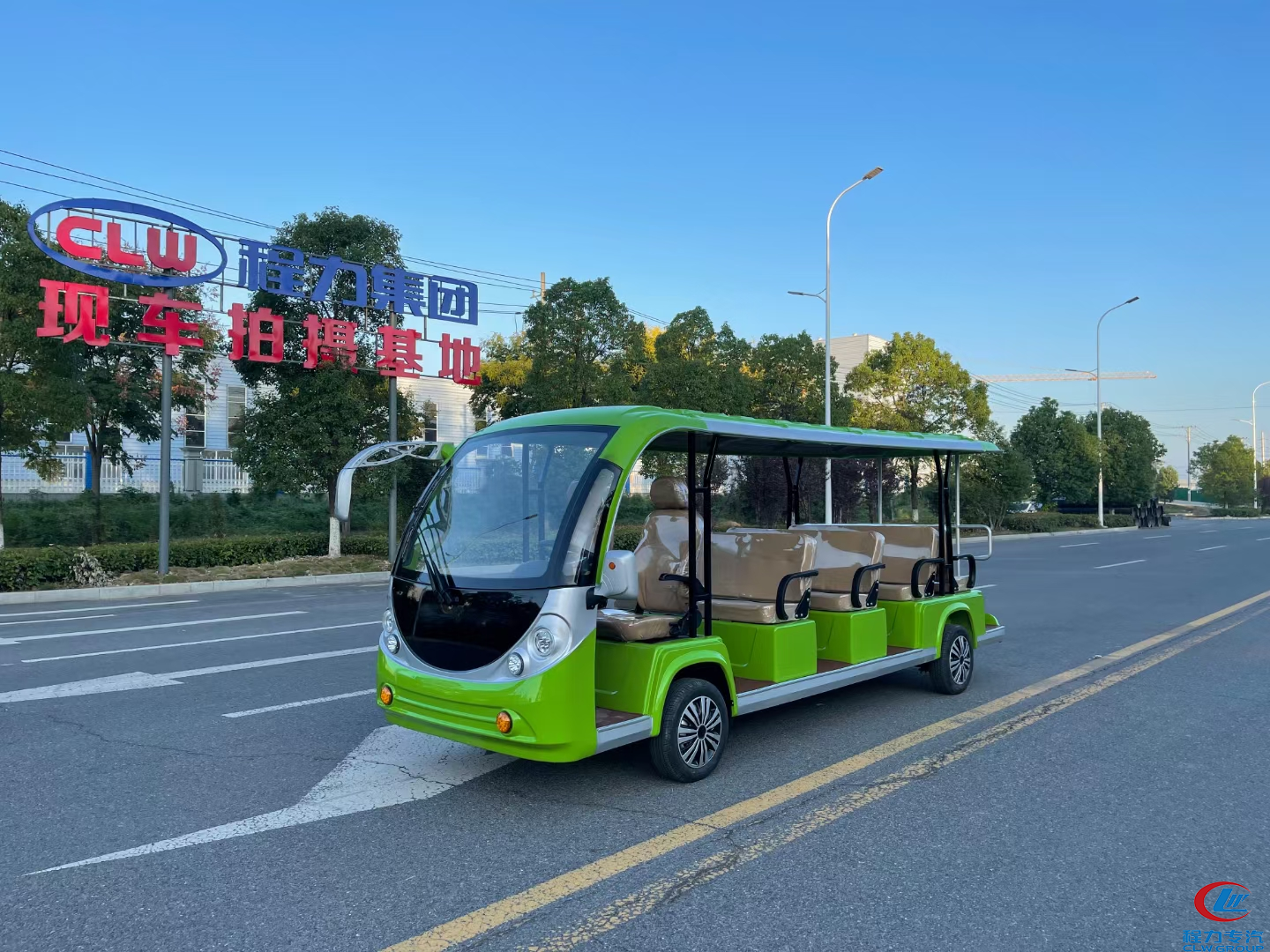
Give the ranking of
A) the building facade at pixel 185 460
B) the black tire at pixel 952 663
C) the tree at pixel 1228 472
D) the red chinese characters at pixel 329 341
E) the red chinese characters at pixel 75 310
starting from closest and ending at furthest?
the black tire at pixel 952 663
the red chinese characters at pixel 75 310
the red chinese characters at pixel 329 341
the building facade at pixel 185 460
the tree at pixel 1228 472

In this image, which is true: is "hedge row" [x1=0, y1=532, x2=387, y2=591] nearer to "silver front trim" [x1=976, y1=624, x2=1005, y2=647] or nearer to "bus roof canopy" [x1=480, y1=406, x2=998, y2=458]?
"bus roof canopy" [x1=480, y1=406, x2=998, y2=458]

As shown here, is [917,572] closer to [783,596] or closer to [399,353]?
[783,596]

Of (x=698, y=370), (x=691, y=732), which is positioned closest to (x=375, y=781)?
(x=691, y=732)

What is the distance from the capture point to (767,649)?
18.8 feet

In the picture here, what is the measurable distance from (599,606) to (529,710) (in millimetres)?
623

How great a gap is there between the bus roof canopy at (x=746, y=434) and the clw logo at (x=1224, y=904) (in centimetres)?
305

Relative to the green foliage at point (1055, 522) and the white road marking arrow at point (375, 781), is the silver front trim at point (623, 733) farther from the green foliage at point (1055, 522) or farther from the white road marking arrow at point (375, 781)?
the green foliage at point (1055, 522)

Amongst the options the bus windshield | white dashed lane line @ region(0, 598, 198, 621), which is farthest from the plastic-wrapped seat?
white dashed lane line @ region(0, 598, 198, 621)

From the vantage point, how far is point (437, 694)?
475 centimetres

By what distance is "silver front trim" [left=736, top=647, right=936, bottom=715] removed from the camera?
18.2ft

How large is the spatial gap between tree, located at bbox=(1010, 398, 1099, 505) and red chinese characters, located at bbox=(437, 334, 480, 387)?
38151mm

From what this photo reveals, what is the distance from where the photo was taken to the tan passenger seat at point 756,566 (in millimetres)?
6168

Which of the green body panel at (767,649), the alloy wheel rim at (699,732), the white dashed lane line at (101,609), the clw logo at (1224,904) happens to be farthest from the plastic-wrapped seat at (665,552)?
the white dashed lane line at (101,609)

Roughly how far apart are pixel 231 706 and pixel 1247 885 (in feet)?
21.0
